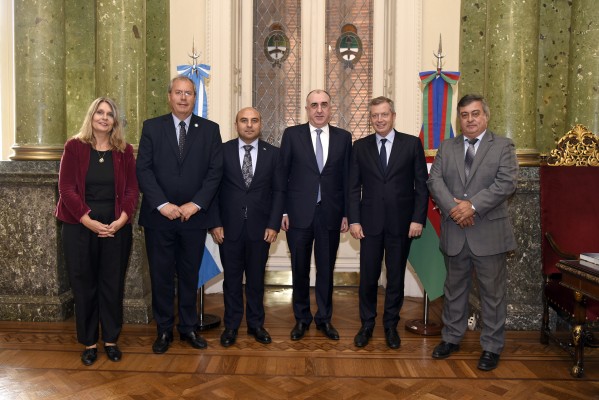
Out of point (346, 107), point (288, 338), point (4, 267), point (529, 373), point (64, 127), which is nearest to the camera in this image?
point (529, 373)

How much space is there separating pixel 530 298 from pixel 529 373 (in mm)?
991

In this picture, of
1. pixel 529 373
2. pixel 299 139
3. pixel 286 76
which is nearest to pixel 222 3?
pixel 286 76

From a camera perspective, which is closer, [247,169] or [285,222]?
[247,169]

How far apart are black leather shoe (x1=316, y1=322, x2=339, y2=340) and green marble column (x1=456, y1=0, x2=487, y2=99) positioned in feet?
8.79

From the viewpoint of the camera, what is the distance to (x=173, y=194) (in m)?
3.60

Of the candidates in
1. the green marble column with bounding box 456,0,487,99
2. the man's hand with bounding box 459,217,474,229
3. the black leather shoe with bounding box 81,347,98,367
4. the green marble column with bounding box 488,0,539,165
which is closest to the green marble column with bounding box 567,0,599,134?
the green marble column with bounding box 488,0,539,165

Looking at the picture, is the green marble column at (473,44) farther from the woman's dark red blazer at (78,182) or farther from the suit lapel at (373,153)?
the woman's dark red blazer at (78,182)

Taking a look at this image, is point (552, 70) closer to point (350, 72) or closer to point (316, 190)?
point (350, 72)

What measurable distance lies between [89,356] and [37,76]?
7.85 feet

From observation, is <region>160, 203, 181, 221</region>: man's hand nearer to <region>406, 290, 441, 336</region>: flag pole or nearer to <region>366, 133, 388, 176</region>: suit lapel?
<region>366, 133, 388, 176</region>: suit lapel

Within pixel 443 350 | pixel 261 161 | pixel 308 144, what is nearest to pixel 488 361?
pixel 443 350

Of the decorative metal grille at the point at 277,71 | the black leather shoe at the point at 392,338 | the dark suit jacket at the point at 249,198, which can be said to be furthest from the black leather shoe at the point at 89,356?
the decorative metal grille at the point at 277,71

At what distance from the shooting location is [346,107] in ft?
19.8

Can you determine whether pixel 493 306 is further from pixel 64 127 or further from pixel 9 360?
pixel 64 127
